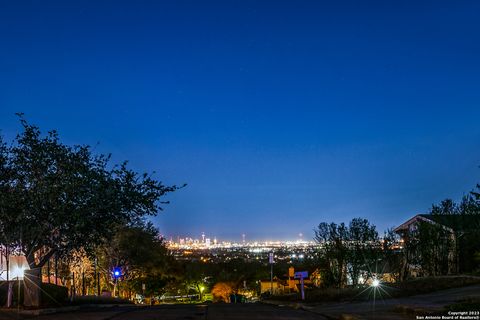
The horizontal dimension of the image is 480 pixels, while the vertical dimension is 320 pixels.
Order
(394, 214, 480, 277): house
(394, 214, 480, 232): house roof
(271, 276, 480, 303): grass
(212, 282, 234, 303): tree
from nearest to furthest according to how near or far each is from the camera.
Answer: (271, 276, 480, 303): grass → (394, 214, 480, 232): house roof → (394, 214, 480, 277): house → (212, 282, 234, 303): tree

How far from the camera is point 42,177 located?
22.4 meters

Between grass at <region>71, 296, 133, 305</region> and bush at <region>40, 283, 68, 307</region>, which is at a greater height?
bush at <region>40, 283, 68, 307</region>

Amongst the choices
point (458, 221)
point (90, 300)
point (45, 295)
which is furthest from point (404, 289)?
point (90, 300)

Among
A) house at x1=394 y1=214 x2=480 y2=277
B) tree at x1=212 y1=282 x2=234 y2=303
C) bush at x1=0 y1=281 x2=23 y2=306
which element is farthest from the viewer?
tree at x1=212 y1=282 x2=234 y2=303

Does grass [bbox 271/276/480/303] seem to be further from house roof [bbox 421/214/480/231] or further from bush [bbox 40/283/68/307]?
bush [bbox 40/283/68/307]

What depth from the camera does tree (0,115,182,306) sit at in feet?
71.8

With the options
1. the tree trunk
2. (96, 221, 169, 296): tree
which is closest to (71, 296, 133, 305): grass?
the tree trunk

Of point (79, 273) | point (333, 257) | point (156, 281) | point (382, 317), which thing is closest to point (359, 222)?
point (333, 257)

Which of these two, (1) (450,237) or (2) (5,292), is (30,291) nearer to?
(2) (5,292)

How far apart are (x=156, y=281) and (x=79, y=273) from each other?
836 inches

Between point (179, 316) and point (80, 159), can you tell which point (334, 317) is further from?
point (80, 159)

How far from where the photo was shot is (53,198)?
22000 millimetres

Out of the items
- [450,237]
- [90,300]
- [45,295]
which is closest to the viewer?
[45,295]

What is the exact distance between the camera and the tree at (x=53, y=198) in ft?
71.8
